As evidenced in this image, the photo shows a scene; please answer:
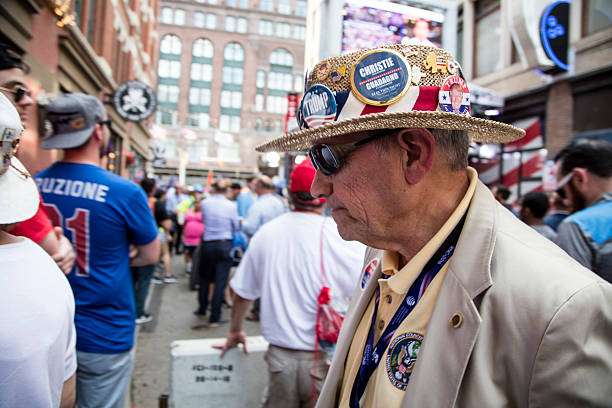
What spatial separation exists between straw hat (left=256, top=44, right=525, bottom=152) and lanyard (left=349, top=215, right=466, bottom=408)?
35cm

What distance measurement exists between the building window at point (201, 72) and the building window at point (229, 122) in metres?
5.94

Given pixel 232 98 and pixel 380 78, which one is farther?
pixel 232 98

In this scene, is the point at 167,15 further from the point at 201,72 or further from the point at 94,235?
the point at 94,235

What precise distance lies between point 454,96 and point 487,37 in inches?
596

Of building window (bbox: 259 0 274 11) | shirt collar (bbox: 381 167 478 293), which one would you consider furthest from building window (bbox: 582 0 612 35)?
building window (bbox: 259 0 274 11)

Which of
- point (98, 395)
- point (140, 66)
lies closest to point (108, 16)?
point (140, 66)

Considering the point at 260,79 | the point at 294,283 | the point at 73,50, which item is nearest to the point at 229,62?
the point at 260,79

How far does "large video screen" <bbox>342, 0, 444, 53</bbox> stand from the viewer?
561 cm

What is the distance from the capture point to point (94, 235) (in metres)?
2.43

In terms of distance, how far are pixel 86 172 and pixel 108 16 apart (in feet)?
40.0

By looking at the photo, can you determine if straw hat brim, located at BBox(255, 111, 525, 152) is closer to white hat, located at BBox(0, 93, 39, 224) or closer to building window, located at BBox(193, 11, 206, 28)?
white hat, located at BBox(0, 93, 39, 224)

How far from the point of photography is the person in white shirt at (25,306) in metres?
1.15

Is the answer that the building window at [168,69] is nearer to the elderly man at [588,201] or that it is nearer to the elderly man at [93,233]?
the elderly man at [93,233]

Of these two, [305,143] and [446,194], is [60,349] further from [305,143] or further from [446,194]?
[446,194]
